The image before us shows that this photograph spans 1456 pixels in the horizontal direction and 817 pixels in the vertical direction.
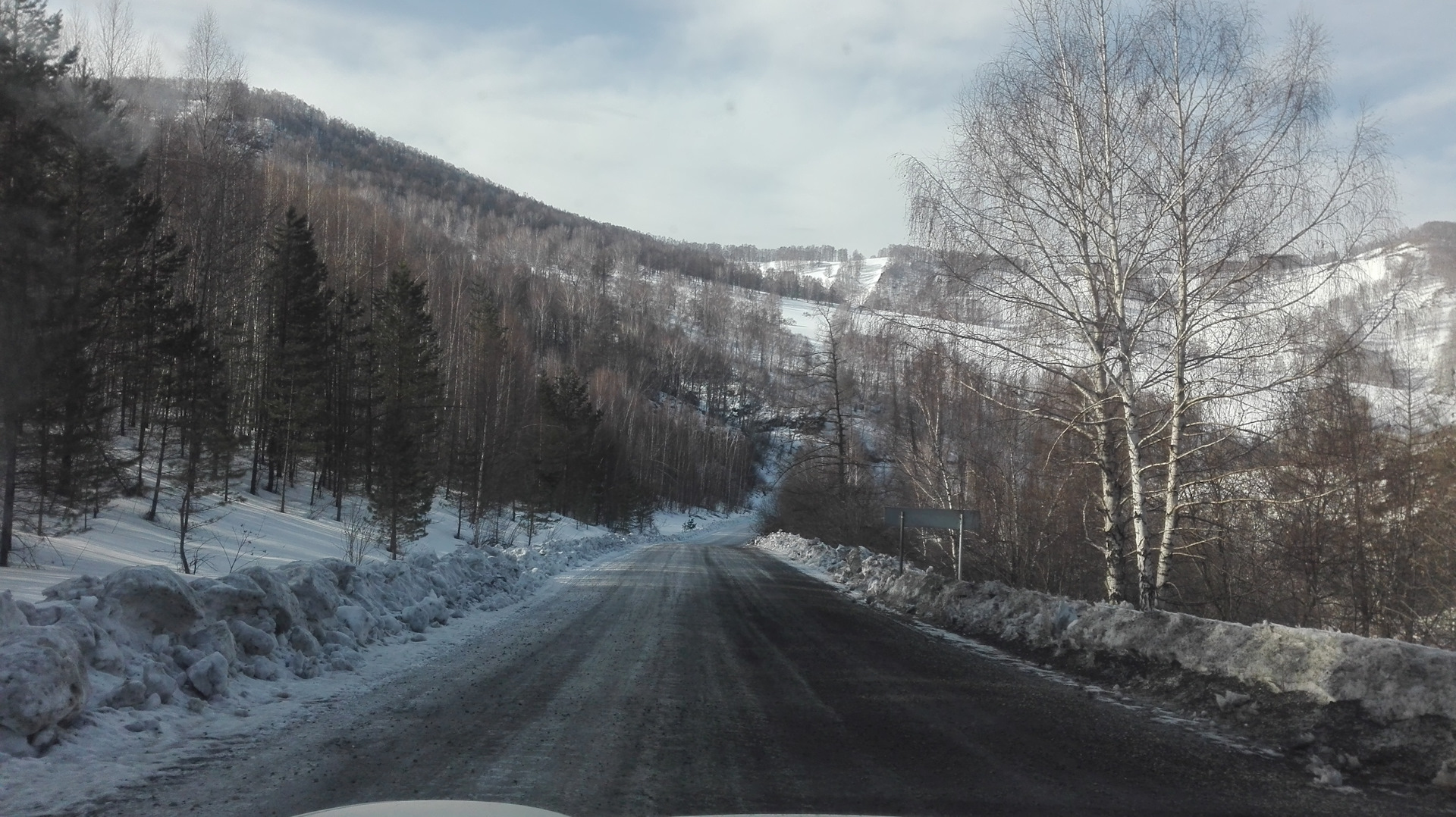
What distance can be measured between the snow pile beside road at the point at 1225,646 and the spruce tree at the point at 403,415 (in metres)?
16.7

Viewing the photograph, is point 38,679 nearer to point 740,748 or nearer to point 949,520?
point 740,748

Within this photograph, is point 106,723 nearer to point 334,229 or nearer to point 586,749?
point 586,749

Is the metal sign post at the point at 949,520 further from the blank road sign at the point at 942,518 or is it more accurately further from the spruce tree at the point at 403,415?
the spruce tree at the point at 403,415

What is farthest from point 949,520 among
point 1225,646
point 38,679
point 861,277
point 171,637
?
point 38,679

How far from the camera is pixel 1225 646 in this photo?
7973mm

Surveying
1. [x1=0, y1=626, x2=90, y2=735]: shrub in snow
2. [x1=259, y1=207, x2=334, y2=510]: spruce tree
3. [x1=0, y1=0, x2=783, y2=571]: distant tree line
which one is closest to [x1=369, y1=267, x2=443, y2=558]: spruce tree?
[x1=0, y1=0, x2=783, y2=571]: distant tree line

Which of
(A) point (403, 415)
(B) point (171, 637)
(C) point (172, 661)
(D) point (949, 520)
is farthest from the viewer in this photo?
(A) point (403, 415)

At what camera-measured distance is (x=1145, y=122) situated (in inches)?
471

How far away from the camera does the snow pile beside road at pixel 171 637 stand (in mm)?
5211

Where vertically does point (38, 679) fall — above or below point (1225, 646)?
below

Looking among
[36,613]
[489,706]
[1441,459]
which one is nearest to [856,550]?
[1441,459]

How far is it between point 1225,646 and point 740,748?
5.19 meters

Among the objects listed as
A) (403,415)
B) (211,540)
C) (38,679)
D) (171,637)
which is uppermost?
(403,415)

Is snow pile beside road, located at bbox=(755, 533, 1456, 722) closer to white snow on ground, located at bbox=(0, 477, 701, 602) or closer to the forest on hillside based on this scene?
the forest on hillside
